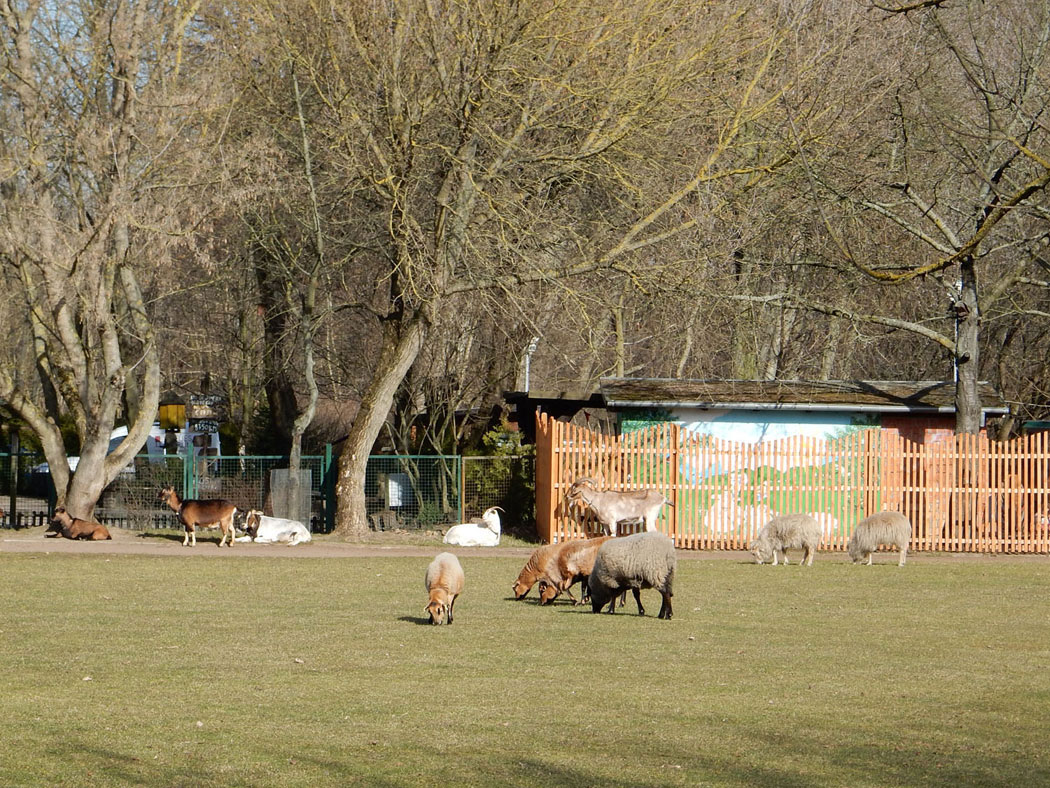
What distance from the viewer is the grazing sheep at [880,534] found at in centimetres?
2345

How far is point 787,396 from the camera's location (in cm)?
2975

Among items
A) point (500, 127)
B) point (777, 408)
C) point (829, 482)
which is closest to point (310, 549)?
point (500, 127)

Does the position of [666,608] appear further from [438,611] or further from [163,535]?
[163,535]

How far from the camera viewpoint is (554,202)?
97.0ft

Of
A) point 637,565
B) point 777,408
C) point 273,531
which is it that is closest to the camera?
point 637,565

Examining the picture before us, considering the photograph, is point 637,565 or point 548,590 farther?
point 548,590

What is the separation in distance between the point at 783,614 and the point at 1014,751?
7923 mm

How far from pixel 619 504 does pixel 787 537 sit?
429cm

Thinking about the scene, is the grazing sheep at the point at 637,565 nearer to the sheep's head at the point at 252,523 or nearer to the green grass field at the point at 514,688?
the green grass field at the point at 514,688

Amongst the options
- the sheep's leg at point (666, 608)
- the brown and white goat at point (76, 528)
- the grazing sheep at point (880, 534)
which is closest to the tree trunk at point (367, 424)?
the brown and white goat at point (76, 528)

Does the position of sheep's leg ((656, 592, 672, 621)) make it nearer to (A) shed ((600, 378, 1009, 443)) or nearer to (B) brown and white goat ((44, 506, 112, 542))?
(A) shed ((600, 378, 1009, 443))

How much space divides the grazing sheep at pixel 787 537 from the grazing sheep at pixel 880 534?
0.79 meters

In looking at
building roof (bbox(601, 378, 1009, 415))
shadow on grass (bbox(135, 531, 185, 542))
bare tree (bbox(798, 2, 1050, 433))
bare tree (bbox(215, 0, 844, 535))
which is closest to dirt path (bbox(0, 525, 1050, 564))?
shadow on grass (bbox(135, 531, 185, 542))

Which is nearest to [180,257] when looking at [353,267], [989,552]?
[353,267]
